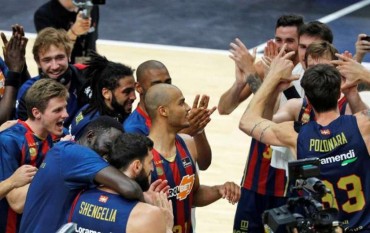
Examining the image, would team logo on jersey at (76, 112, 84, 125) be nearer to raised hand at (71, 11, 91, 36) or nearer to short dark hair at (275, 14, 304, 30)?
short dark hair at (275, 14, 304, 30)

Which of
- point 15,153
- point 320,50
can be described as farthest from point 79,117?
point 320,50

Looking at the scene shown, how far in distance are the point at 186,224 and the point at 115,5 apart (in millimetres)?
10113

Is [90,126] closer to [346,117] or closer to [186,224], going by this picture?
[186,224]

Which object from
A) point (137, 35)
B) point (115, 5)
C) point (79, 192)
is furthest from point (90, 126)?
point (115, 5)

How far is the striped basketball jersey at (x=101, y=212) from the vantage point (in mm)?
5141

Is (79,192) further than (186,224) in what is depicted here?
No

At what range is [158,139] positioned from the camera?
20.2ft

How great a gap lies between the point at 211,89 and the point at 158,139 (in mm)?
6321

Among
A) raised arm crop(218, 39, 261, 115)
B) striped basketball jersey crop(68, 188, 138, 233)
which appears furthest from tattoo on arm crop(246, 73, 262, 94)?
striped basketball jersey crop(68, 188, 138, 233)

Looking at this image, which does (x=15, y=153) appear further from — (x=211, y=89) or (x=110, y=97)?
(x=211, y=89)

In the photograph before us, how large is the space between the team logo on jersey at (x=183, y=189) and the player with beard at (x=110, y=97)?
112 centimetres

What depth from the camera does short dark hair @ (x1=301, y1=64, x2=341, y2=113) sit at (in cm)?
601

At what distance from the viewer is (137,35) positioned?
48.2ft

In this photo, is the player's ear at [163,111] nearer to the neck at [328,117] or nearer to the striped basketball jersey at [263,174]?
the neck at [328,117]
